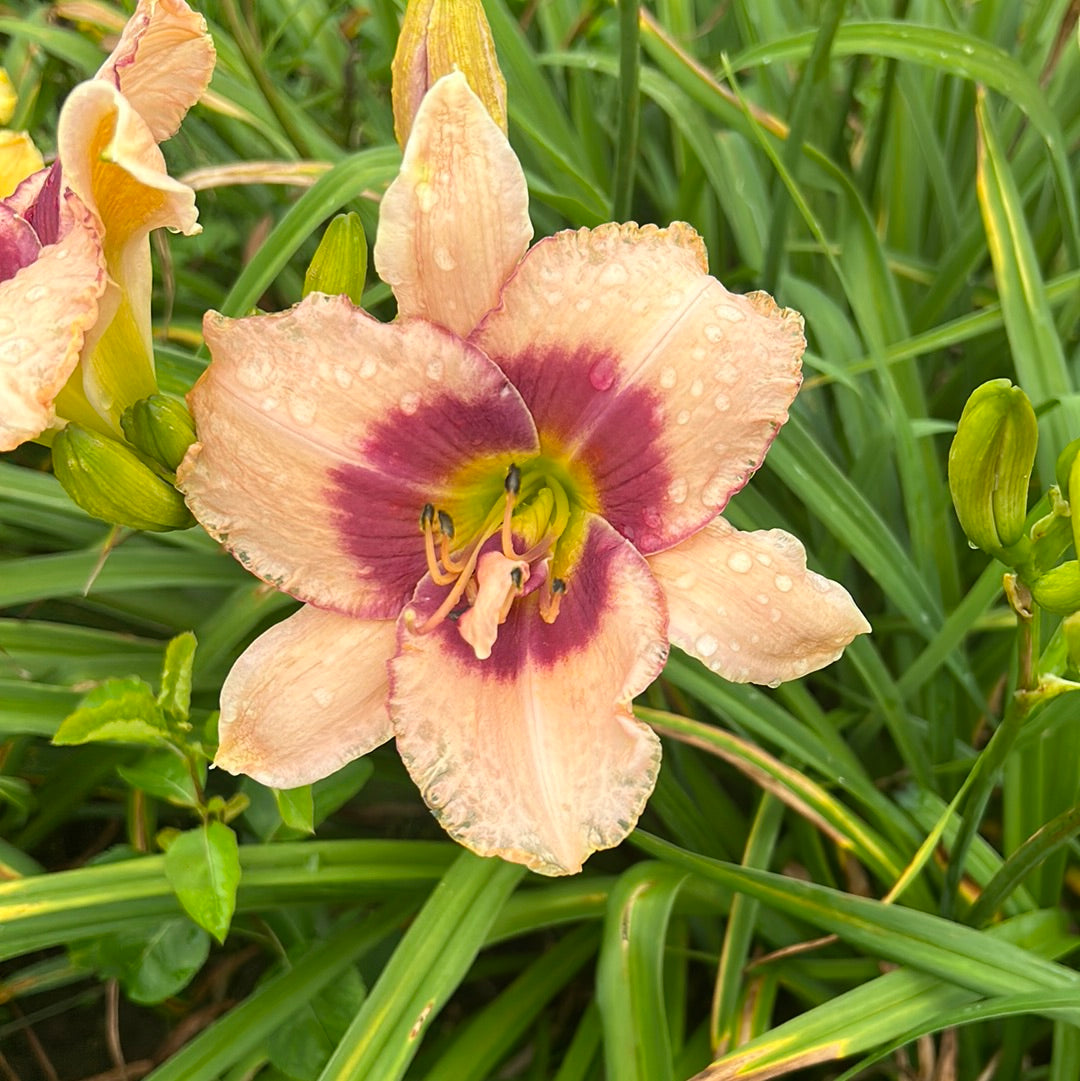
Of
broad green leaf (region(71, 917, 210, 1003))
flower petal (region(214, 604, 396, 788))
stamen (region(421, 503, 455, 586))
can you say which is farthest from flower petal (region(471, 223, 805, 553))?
broad green leaf (region(71, 917, 210, 1003))

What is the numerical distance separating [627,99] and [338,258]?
0.41m

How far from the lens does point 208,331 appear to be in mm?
575

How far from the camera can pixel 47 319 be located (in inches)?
19.9

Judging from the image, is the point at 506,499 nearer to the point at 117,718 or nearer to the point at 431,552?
the point at 431,552

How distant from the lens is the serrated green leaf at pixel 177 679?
0.73 meters

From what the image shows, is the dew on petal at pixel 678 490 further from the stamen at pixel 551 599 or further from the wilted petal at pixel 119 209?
the wilted petal at pixel 119 209

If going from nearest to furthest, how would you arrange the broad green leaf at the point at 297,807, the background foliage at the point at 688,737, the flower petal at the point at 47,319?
the flower petal at the point at 47,319, the broad green leaf at the point at 297,807, the background foliage at the point at 688,737

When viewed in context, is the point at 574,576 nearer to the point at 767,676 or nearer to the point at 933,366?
the point at 767,676

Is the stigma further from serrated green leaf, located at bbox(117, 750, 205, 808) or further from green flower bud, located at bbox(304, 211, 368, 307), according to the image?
serrated green leaf, located at bbox(117, 750, 205, 808)

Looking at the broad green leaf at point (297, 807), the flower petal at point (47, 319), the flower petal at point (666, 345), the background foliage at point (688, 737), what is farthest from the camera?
the background foliage at point (688, 737)

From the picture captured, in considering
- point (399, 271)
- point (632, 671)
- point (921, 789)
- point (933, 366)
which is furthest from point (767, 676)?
point (933, 366)

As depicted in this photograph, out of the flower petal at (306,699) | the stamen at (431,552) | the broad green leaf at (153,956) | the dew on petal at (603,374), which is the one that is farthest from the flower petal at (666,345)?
the broad green leaf at (153,956)

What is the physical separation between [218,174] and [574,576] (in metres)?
0.69

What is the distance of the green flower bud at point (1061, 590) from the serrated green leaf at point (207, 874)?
0.55 metres
